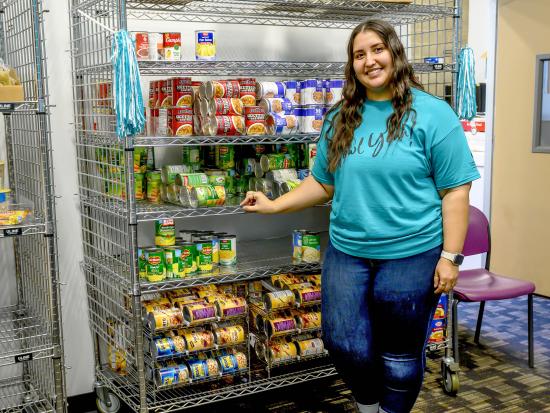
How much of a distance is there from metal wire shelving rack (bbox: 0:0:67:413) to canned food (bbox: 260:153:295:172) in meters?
0.98

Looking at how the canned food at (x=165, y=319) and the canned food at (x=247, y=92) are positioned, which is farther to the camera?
the canned food at (x=247, y=92)

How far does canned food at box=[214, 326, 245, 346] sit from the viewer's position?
2902 millimetres

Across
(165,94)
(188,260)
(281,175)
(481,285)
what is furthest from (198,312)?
(481,285)

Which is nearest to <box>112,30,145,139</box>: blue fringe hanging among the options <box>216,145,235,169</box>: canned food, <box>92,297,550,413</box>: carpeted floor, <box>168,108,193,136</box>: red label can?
<box>168,108,193,136</box>: red label can

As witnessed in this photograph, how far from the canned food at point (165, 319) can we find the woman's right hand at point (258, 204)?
583 millimetres

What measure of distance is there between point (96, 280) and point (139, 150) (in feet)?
2.16

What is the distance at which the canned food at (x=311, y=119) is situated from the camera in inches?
119

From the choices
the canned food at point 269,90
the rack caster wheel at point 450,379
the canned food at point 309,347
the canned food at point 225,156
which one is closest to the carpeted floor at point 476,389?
the rack caster wheel at point 450,379

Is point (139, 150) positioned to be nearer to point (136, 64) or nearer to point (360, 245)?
point (136, 64)

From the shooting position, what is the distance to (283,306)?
3039 millimetres

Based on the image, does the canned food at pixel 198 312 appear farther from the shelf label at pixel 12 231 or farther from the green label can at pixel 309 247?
the shelf label at pixel 12 231

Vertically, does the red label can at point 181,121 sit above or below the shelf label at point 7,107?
below

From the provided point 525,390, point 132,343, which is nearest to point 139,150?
point 132,343

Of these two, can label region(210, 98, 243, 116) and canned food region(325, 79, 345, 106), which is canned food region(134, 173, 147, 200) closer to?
can label region(210, 98, 243, 116)
